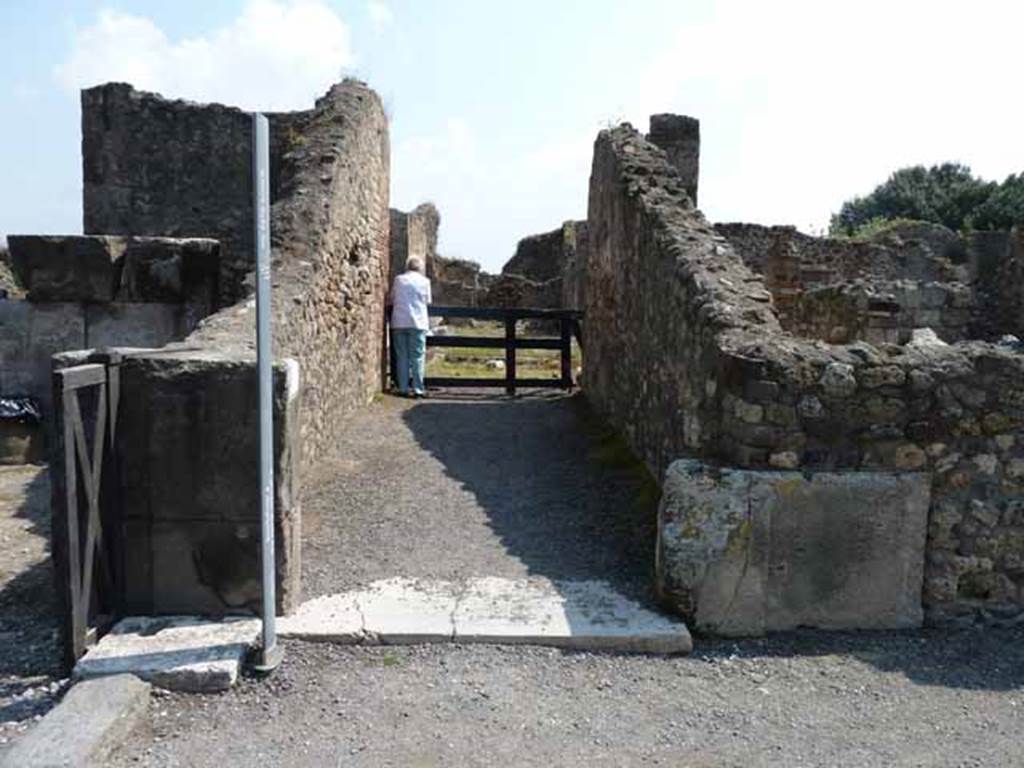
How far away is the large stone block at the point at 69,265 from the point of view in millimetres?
7531

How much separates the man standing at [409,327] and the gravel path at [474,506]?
4.34 ft

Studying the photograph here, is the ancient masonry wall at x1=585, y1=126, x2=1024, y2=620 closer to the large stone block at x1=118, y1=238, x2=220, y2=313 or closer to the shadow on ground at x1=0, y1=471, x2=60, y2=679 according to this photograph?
the shadow on ground at x1=0, y1=471, x2=60, y2=679

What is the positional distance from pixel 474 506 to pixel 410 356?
4.14 m

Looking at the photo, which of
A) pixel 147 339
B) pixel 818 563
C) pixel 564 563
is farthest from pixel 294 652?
pixel 147 339

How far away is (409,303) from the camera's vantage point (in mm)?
9969

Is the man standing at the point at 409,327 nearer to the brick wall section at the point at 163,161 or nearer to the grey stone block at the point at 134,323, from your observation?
the brick wall section at the point at 163,161

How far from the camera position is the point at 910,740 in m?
3.57

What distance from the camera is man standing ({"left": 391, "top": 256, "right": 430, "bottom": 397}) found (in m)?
9.98

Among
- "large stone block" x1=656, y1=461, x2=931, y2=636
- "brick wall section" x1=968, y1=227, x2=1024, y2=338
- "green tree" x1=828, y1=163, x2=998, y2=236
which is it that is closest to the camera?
"large stone block" x1=656, y1=461, x2=931, y2=636

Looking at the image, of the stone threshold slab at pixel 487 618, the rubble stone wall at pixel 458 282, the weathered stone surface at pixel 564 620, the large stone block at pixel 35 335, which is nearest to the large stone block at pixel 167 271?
the large stone block at pixel 35 335

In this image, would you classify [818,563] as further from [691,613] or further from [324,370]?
[324,370]

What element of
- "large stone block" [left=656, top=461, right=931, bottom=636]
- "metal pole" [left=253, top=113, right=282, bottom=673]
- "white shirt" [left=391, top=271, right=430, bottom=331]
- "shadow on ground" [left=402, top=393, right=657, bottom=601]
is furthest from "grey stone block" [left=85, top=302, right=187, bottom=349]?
"large stone block" [left=656, top=461, right=931, bottom=636]

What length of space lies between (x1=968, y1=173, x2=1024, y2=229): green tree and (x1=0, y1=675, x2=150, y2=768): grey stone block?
48.2 meters

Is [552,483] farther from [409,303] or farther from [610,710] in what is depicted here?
[409,303]
